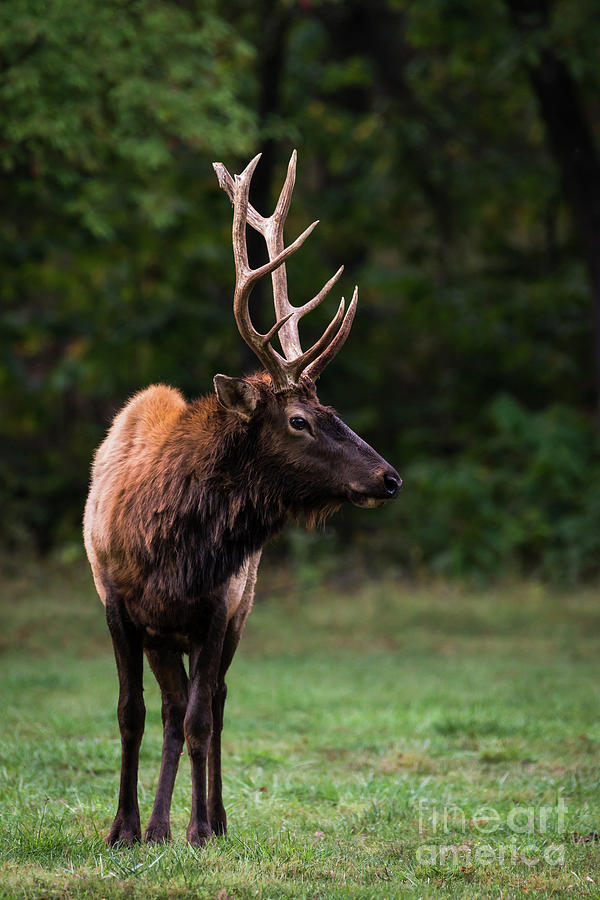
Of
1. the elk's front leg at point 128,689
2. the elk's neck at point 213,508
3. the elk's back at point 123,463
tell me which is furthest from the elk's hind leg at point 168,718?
the elk's neck at point 213,508

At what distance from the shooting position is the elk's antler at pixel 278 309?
18.8ft

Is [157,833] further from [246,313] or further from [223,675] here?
[246,313]

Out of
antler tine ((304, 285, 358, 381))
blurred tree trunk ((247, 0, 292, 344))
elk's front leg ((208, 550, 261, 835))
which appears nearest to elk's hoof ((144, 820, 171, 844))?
elk's front leg ((208, 550, 261, 835))

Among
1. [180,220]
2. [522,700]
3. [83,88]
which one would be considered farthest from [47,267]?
[522,700]

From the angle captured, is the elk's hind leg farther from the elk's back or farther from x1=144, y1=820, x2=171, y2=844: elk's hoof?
the elk's back

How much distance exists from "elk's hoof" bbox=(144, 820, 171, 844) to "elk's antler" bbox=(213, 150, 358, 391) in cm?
221

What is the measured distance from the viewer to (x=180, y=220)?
19.5m

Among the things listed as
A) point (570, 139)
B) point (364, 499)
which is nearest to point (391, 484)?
point (364, 499)

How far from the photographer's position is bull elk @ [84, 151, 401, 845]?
220 inches

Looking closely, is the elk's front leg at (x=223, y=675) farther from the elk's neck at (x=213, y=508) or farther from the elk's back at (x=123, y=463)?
the elk's back at (x=123, y=463)

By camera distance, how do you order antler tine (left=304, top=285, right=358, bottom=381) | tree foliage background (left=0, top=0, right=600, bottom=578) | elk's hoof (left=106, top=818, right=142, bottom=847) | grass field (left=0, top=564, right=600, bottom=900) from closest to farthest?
grass field (left=0, top=564, right=600, bottom=900) < elk's hoof (left=106, top=818, right=142, bottom=847) < antler tine (left=304, top=285, right=358, bottom=381) < tree foliage background (left=0, top=0, right=600, bottom=578)

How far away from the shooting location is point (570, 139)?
56.0 feet

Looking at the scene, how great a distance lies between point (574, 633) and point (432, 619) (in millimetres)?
1895

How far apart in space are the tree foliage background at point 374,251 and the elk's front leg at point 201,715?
9.72m
